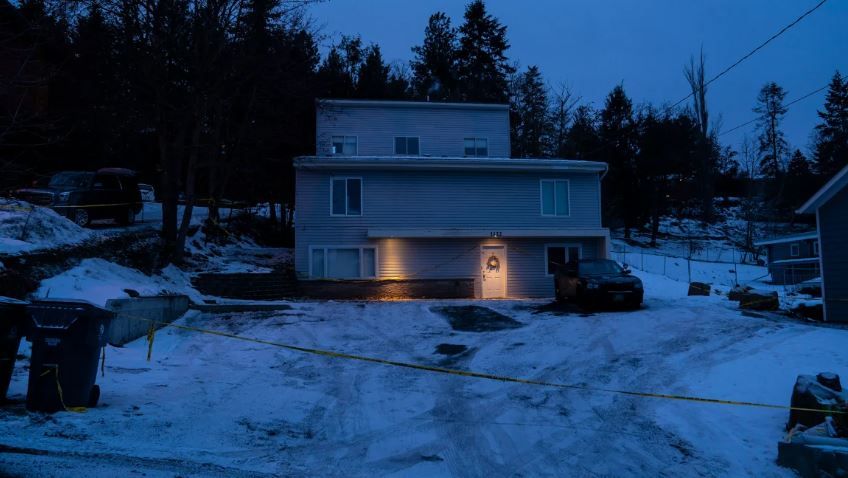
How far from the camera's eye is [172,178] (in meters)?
20.0

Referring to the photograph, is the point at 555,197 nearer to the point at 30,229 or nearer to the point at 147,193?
the point at 30,229

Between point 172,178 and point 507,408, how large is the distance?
16244 mm

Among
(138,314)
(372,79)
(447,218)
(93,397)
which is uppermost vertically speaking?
(372,79)

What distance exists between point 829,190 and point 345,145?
18946 mm

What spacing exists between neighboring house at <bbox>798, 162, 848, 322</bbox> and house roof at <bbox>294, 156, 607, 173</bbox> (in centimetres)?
910

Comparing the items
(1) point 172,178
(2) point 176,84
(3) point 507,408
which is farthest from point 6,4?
(3) point 507,408

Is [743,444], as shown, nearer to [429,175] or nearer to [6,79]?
[6,79]

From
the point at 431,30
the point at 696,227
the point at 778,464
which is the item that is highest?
the point at 431,30

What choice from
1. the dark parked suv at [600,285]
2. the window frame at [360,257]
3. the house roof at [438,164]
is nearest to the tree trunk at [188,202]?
the house roof at [438,164]

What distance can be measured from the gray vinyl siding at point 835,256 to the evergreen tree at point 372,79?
96.9 ft

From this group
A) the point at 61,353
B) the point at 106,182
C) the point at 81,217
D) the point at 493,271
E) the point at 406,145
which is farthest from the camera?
the point at 406,145

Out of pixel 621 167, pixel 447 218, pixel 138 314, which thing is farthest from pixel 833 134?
pixel 138 314

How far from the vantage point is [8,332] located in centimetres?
639

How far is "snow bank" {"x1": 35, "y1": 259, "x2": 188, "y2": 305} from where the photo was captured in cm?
1102
